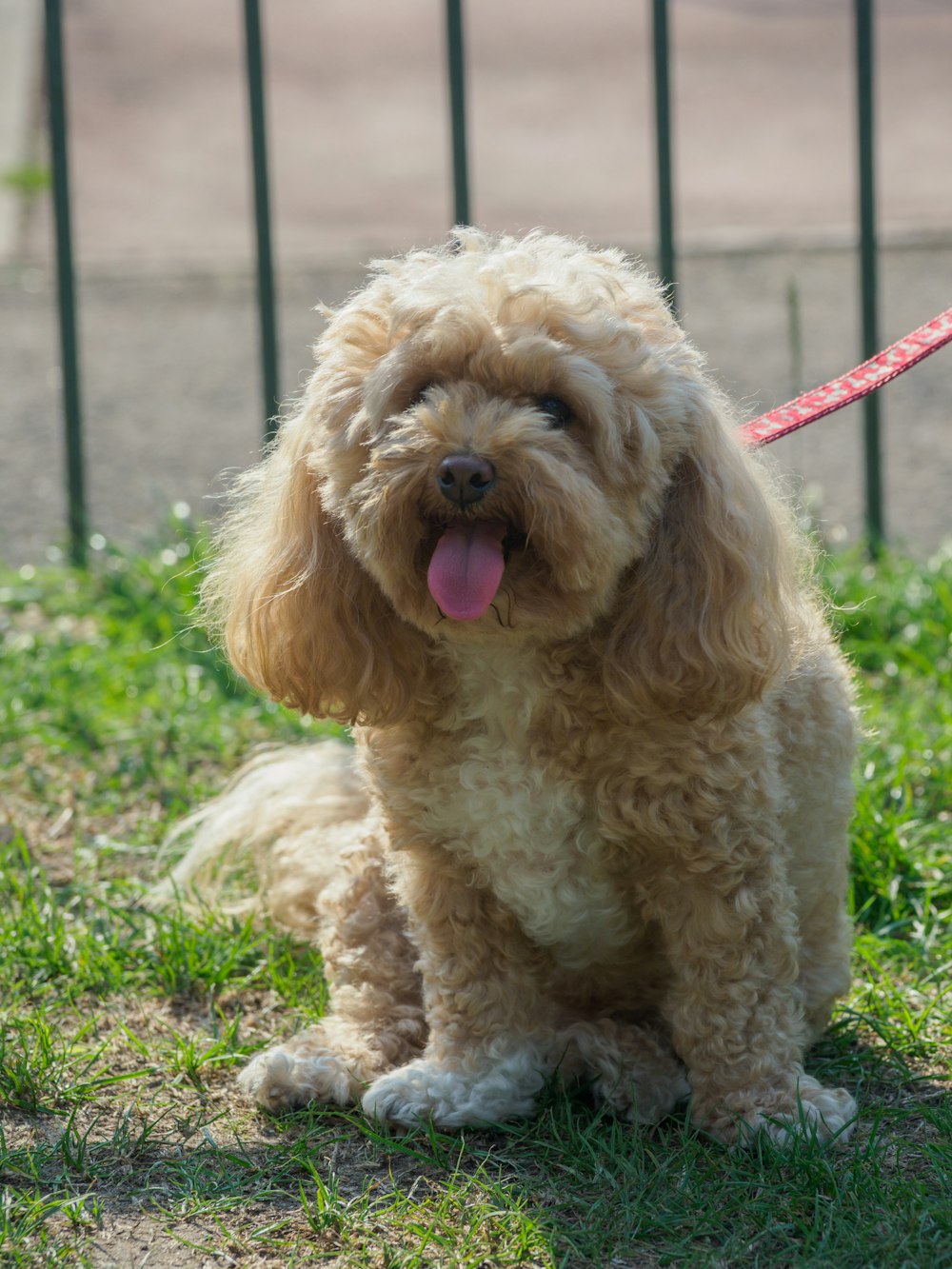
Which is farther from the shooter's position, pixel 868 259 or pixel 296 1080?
pixel 868 259

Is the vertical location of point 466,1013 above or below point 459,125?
below

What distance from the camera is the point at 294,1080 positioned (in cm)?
264

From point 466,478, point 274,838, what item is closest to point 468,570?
point 466,478

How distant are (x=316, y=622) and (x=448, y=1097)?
2.70ft

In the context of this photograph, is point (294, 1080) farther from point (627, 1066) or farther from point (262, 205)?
point (262, 205)

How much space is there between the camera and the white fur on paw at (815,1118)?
2.41 m

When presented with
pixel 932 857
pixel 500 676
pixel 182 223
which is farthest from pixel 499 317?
pixel 182 223

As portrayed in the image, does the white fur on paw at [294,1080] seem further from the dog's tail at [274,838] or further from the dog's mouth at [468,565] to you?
the dog's mouth at [468,565]

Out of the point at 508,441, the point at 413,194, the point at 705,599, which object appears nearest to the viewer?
the point at 508,441

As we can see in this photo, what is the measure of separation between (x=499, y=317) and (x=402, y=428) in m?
0.23

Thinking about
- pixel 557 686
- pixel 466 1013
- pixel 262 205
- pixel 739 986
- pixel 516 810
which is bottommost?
pixel 466 1013

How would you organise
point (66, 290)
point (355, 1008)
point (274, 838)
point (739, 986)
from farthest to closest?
point (66, 290)
point (274, 838)
point (355, 1008)
point (739, 986)

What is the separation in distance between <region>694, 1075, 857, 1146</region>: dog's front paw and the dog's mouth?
91cm

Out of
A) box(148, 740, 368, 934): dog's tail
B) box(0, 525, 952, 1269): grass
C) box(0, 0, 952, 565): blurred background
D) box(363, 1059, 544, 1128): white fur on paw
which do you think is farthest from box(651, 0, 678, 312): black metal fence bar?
box(363, 1059, 544, 1128): white fur on paw
